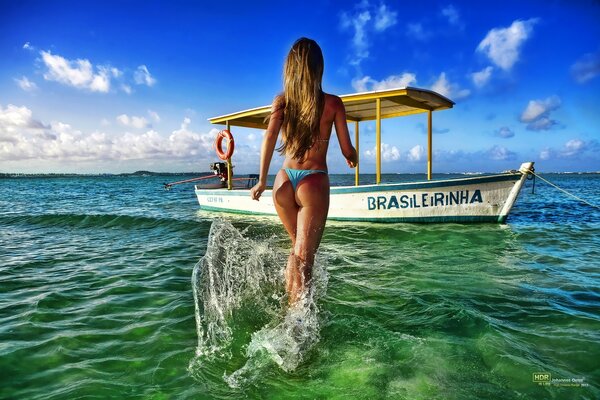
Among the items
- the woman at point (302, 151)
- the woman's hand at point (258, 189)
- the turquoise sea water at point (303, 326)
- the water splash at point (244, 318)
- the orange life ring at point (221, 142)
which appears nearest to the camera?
the turquoise sea water at point (303, 326)

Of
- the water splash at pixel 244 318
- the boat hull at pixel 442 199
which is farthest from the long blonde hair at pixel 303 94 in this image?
the boat hull at pixel 442 199

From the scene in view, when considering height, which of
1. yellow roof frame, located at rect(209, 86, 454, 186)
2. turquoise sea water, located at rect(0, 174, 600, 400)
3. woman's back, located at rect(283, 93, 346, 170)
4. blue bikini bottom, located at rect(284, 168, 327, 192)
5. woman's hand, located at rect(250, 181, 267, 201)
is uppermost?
yellow roof frame, located at rect(209, 86, 454, 186)

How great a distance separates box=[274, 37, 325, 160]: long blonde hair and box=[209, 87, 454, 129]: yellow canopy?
5.29 meters

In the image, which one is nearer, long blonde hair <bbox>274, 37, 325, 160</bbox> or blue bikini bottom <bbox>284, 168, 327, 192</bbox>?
long blonde hair <bbox>274, 37, 325, 160</bbox>

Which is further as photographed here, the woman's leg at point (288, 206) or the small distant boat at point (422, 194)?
the small distant boat at point (422, 194)

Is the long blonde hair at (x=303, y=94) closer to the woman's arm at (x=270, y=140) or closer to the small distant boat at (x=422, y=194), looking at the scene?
the woman's arm at (x=270, y=140)

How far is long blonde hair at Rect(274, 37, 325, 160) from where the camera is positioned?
105 inches

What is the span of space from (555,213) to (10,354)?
14787 mm

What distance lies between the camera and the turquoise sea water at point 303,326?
2369 millimetres

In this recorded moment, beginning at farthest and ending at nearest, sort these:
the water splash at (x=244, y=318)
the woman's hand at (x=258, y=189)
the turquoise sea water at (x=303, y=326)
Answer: the woman's hand at (x=258, y=189), the water splash at (x=244, y=318), the turquoise sea water at (x=303, y=326)

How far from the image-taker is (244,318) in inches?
135

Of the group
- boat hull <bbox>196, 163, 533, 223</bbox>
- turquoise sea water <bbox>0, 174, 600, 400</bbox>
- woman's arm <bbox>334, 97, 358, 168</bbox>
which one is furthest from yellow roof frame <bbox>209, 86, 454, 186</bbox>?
woman's arm <bbox>334, 97, 358, 168</bbox>

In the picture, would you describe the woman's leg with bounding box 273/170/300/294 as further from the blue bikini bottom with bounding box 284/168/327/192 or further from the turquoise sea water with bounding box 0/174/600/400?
the turquoise sea water with bounding box 0/174/600/400

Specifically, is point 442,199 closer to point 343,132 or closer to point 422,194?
point 422,194
